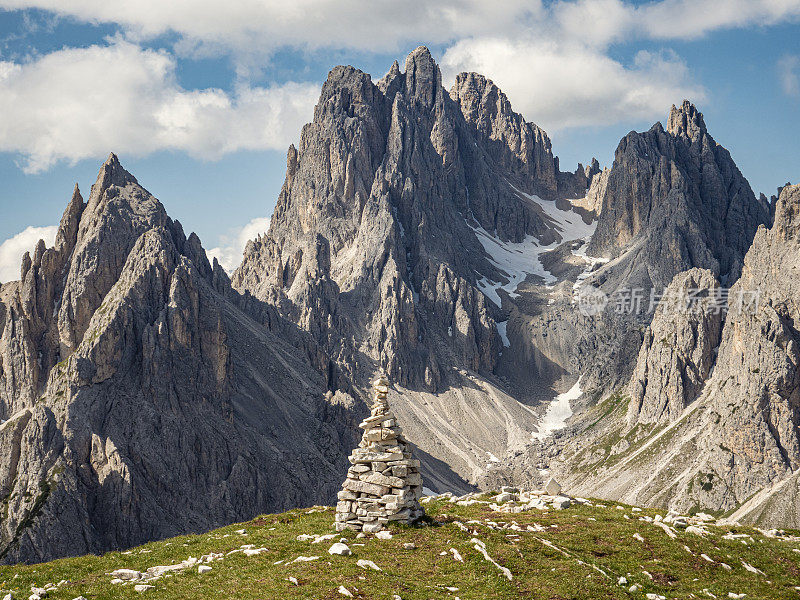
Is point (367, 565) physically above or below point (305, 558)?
below

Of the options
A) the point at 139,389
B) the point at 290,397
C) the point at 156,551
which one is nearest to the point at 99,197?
the point at 139,389

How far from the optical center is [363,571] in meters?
27.2

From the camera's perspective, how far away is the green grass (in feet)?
85.1

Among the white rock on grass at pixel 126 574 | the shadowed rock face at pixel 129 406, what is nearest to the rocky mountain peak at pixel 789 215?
the shadowed rock face at pixel 129 406

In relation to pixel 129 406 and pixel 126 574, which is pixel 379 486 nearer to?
pixel 126 574

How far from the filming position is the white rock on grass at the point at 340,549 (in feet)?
96.1

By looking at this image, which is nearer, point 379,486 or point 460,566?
point 460,566

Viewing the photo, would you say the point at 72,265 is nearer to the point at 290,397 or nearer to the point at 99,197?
the point at 99,197

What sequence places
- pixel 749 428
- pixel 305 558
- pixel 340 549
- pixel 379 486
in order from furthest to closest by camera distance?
1. pixel 749 428
2. pixel 379 486
3. pixel 340 549
4. pixel 305 558

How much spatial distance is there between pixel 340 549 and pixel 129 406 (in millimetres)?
115619

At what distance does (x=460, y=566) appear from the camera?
91.7ft

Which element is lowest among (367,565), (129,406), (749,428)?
(749,428)

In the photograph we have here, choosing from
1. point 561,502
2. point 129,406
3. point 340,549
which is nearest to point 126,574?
point 340,549

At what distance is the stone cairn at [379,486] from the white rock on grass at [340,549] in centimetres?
283
